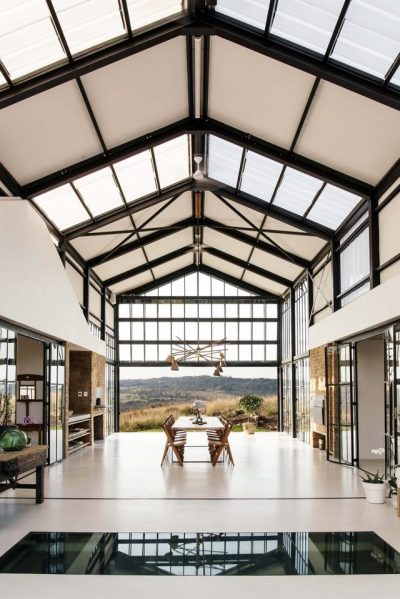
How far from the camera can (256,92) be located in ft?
30.0

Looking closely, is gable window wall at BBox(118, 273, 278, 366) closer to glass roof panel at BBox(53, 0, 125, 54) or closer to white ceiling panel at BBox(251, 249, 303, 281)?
white ceiling panel at BBox(251, 249, 303, 281)

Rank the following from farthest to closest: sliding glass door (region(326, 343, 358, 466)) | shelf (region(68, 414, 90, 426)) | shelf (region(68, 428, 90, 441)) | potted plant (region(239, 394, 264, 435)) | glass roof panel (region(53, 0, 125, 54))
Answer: potted plant (region(239, 394, 264, 435)) → shelf (region(68, 428, 90, 441)) → shelf (region(68, 414, 90, 426)) → sliding glass door (region(326, 343, 358, 466)) → glass roof panel (region(53, 0, 125, 54))

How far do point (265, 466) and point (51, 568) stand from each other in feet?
23.2

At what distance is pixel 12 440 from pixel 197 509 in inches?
93.4

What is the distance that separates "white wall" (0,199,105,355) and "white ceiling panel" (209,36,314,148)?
11.5 feet

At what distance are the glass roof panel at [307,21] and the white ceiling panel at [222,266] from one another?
1222 cm

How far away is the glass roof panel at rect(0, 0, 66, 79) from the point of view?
21.9 feet

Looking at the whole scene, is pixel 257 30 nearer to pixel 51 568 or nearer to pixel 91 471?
pixel 51 568

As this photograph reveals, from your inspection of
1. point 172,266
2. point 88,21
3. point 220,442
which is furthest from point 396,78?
point 172,266

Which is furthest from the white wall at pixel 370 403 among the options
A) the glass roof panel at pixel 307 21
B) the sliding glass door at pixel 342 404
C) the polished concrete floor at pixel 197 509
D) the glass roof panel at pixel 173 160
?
the glass roof panel at pixel 307 21

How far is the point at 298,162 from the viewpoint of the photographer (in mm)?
10641

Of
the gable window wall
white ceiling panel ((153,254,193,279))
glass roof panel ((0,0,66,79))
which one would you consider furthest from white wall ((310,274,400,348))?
the gable window wall

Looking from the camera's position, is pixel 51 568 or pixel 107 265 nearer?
pixel 51 568

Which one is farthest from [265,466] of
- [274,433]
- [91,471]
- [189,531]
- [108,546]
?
[274,433]
